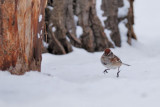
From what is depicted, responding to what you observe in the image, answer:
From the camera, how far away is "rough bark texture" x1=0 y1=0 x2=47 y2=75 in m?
3.39

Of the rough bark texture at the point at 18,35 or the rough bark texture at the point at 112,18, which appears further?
the rough bark texture at the point at 112,18

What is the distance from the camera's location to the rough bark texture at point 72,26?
6430mm

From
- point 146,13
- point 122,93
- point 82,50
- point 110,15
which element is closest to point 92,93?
point 122,93

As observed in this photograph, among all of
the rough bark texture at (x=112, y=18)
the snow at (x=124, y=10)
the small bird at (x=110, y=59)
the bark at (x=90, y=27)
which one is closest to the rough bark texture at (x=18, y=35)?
the small bird at (x=110, y=59)

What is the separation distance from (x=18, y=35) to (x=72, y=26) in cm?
336

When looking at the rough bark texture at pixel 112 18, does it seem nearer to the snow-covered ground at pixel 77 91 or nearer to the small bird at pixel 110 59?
the snow-covered ground at pixel 77 91

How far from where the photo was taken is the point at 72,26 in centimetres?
677

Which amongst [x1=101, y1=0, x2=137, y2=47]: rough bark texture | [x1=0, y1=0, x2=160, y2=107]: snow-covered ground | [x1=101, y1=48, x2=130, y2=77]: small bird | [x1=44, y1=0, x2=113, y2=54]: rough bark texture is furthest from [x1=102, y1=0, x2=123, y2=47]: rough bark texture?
[x1=101, y1=48, x2=130, y2=77]: small bird

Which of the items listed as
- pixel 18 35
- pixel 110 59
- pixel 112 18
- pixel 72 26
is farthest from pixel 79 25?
pixel 18 35

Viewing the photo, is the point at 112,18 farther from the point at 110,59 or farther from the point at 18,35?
the point at 18,35

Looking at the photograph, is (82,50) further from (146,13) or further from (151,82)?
(146,13)

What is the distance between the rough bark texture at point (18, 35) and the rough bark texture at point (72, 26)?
2663 millimetres

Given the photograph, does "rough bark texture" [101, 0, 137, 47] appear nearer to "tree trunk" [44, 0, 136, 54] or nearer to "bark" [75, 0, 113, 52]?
"tree trunk" [44, 0, 136, 54]

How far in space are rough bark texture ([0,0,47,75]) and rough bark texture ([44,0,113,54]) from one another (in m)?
2.66
